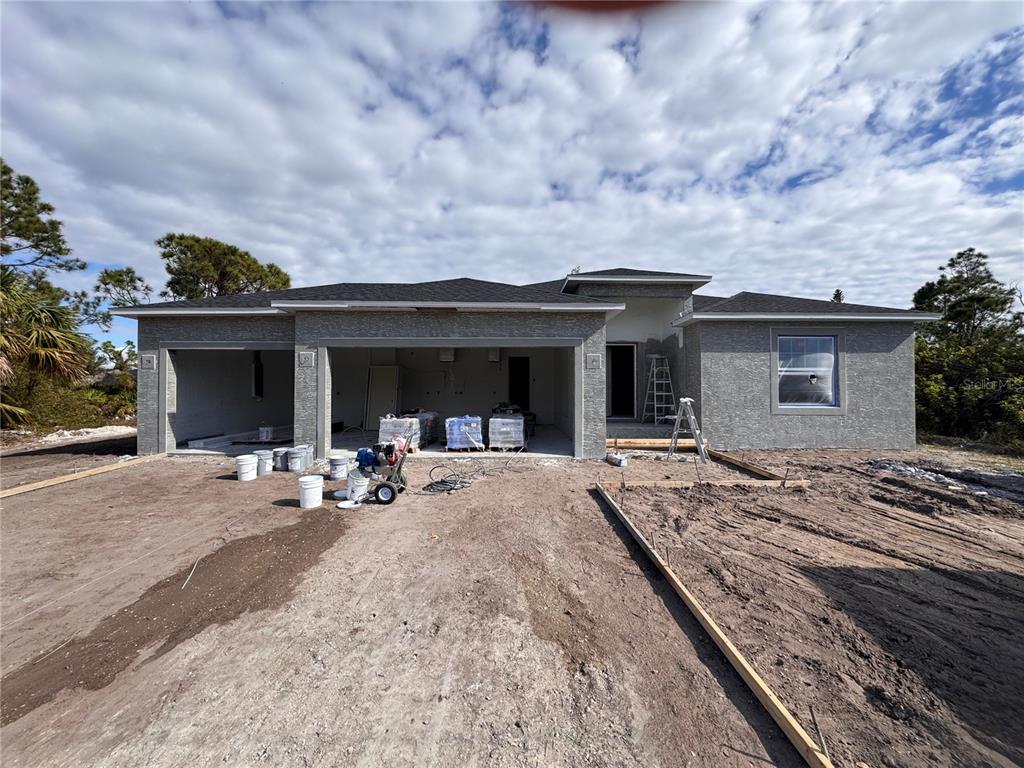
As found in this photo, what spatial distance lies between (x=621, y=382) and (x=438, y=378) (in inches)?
260

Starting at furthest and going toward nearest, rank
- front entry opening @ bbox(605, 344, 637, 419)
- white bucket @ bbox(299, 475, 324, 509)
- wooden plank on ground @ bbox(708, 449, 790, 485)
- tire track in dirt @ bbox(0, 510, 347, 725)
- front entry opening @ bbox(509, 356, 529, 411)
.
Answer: front entry opening @ bbox(509, 356, 529, 411), front entry opening @ bbox(605, 344, 637, 419), wooden plank on ground @ bbox(708, 449, 790, 485), white bucket @ bbox(299, 475, 324, 509), tire track in dirt @ bbox(0, 510, 347, 725)

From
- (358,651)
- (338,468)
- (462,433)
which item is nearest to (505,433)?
(462,433)

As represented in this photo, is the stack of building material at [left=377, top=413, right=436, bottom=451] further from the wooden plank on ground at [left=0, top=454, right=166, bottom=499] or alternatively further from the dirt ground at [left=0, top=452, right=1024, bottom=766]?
the wooden plank on ground at [left=0, top=454, right=166, bottom=499]

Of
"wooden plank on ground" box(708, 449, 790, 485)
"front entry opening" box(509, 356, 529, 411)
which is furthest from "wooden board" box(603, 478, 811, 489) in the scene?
"front entry opening" box(509, 356, 529, 411)

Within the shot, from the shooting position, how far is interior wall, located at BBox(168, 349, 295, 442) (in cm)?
1009

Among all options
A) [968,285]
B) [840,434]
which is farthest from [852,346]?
[968,285]

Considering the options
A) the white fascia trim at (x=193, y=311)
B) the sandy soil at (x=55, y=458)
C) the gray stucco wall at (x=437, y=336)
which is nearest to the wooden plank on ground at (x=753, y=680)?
the gray stucco wall at (x=437, y=336)

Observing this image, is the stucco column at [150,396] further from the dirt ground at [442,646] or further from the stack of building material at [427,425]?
the stack of building material at [427,425]

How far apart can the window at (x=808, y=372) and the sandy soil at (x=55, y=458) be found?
1603cm

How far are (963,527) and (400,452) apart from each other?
302 inches

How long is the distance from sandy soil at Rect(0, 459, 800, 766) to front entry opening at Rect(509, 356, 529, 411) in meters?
9.80

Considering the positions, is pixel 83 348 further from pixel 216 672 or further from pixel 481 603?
pixel 481 603

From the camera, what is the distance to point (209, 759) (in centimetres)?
197

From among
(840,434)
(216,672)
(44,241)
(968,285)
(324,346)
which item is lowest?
(216,672)
